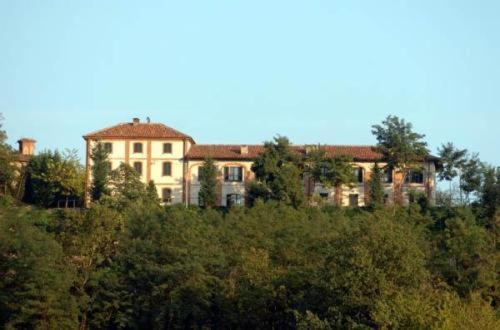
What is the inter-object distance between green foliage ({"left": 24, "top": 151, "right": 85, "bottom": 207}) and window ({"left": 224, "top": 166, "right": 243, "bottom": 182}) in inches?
460

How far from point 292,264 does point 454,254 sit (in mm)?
8305

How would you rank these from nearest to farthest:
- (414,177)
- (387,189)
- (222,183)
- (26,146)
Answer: (387,189) → (414,177) → (222,183) → (26,146)

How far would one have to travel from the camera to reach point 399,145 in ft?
257

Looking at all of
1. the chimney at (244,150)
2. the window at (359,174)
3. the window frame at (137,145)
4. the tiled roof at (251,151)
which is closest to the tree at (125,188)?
the window frame at (137,145)

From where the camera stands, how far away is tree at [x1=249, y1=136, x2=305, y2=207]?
74.8m

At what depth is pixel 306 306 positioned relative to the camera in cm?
4294

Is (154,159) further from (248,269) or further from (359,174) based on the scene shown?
(248,269)

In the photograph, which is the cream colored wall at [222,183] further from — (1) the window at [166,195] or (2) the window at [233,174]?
(1) the window at [166,195]

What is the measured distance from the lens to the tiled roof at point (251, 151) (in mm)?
82438

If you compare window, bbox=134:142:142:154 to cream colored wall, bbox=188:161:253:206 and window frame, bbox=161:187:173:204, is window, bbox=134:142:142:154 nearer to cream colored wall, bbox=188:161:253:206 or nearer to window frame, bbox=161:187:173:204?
window frame, bbox=161:187:173:204

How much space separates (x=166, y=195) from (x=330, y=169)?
45.0 ft

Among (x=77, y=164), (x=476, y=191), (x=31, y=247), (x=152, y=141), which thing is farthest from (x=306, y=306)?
(x=77, y=164)

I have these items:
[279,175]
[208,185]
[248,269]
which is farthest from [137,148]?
[248,269]

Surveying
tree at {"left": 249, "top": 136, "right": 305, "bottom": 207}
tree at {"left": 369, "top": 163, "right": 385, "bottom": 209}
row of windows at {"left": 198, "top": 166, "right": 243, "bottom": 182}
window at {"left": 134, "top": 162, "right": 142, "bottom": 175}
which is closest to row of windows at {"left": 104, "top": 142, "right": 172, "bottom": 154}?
window at {"left": 134, "top": 162, "right": 142, "bottom": 175}
